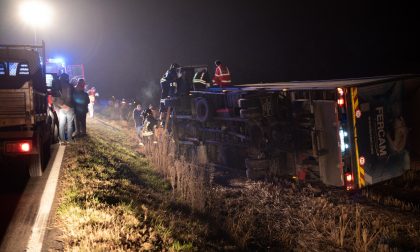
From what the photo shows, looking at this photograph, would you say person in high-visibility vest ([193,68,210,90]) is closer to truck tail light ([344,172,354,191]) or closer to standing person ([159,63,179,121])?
standing person ([159,63,179,121])

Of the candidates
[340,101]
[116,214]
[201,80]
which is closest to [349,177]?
[340,101]

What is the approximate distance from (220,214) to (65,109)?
565 cm

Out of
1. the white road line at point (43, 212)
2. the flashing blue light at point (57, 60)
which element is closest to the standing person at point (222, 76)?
the white road line at point (43, 212)

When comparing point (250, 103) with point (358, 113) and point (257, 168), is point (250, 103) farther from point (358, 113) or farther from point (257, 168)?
point (358, 113)

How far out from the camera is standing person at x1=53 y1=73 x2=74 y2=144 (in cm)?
1060

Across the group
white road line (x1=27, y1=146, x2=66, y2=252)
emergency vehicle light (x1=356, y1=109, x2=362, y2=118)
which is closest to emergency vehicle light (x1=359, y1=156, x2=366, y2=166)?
emergency vehicle light (x1=356, y1=109, x2=362, y2=118)

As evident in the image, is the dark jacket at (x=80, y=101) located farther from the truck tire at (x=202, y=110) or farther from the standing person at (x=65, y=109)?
the truck tire at (x=202, y=110)

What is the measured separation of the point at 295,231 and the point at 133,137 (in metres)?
10.7

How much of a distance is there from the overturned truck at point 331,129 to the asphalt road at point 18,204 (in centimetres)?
422

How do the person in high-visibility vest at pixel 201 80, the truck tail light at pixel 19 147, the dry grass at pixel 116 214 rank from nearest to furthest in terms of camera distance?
the dry grass at pixel 116 214 → the truck tail light at pixel 19 147 → the person in high-visibility vest at pixel 201 80

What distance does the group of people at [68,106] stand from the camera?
10625mm

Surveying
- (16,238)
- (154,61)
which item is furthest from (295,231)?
(154,61)

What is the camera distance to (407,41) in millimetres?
31094

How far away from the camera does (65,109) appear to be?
1069 cm
